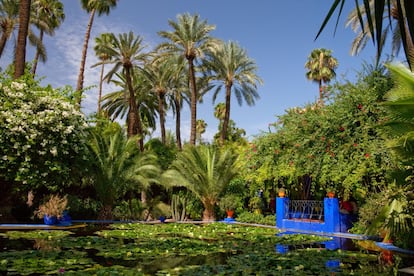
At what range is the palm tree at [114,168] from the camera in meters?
19.3

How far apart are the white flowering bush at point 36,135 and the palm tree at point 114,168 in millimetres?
1739

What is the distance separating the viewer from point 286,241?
11.5 meters

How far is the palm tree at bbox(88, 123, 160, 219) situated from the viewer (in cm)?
1931

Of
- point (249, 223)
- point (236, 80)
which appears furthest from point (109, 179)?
point (236, 80)

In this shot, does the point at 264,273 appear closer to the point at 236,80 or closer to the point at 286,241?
the point at 286,241

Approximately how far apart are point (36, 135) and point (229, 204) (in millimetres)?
10291

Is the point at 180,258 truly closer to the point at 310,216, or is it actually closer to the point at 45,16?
the point at 310,216

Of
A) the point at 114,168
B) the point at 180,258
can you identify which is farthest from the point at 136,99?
the point at 180,258

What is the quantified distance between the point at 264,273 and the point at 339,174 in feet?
22.8

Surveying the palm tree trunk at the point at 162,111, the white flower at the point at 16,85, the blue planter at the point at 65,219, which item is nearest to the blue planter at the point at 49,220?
the blue planter at the point at 65,219

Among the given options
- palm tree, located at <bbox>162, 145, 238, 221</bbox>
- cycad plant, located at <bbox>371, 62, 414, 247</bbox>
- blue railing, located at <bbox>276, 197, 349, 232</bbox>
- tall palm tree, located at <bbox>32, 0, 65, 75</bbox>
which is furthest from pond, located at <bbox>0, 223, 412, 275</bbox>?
tall palm tree, located at <bbox>32, 0, 65, 75</bbox>

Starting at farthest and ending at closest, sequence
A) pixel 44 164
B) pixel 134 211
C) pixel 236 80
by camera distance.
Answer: pixel 236 80
pixel 134 211
pixel 44 164

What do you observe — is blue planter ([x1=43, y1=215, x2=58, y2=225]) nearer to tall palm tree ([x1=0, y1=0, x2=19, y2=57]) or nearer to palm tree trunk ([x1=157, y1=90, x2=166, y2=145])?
palm tree trunk ([x1=157, y1=90, x2=166, y2=145])

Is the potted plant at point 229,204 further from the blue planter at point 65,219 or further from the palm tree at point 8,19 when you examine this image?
the palm tree at point 8,19
